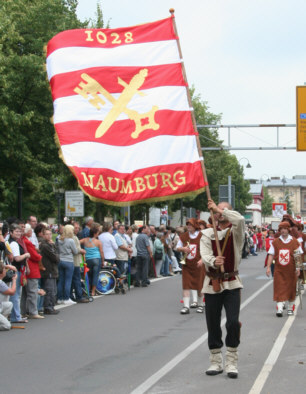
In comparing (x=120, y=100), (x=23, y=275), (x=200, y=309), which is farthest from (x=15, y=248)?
(x=120, y=100)

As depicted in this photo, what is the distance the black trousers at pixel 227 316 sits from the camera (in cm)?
776

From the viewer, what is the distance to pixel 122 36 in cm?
836

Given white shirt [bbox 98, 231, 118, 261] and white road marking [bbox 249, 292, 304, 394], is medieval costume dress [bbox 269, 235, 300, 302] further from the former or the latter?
white shirt [bbox 98, 231, 118, 261]

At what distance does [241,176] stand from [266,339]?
278 feet

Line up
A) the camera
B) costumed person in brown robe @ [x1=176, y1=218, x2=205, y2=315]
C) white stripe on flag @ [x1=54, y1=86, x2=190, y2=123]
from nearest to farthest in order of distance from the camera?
1. white stripe on flag @ [x1=54, y1=86, x2=190, y2=123]
2. the camera
3. costumed person in brown robe @ [x1=176, y1=218, x2=205, y2=315]

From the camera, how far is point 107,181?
780 centimetres

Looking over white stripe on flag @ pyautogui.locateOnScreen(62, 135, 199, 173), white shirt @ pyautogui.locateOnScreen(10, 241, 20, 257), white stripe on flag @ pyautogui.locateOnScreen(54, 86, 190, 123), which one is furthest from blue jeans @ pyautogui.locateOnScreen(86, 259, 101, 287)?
white stripe on flag @ pyautogui.locateOnScreen(62, 135, 199, 173)

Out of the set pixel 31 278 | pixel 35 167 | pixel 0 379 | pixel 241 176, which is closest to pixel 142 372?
pixel 0 379

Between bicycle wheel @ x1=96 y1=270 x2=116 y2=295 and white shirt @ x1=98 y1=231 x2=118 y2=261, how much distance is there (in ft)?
1.83

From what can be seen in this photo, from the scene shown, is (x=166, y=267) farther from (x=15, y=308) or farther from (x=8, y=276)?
(x=8, y=276)

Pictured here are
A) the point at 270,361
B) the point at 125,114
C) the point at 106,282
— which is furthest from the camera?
the point at 106,282

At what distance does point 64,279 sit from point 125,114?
8.44m

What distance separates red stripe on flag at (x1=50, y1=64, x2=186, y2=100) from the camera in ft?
26.9

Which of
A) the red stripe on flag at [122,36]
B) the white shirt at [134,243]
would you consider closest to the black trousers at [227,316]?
the red stripe on flag at [122,36]
